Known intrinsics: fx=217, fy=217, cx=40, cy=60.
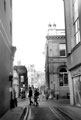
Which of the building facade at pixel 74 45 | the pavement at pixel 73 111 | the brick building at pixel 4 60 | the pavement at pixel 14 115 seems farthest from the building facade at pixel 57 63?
the pavement at pixel 14 115

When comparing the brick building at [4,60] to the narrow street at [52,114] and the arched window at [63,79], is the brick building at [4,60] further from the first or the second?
the arched window at [63,79]

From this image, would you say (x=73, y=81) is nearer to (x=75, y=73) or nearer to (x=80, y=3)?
(x=75, y=73)

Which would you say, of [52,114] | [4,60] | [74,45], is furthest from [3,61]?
[74,45]

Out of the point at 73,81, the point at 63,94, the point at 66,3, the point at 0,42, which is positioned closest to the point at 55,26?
the point at 63,94

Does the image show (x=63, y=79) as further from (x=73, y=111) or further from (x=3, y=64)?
(x=3, y=64)

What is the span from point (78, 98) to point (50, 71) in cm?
2031

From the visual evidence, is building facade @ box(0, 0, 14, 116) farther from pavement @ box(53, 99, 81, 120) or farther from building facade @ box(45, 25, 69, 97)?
building facade @ box(45, 25, 69, 97)

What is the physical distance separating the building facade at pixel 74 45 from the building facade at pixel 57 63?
1686 cm

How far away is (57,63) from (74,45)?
19653 millimetres

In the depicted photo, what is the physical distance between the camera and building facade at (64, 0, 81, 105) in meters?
19.0

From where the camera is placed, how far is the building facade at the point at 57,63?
39.3 metres

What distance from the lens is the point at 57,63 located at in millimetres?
40312

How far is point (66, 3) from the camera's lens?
23.1 m

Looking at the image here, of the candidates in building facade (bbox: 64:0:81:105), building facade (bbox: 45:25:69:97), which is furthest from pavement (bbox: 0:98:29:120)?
building facade (bbox: 45:25:69:97)
